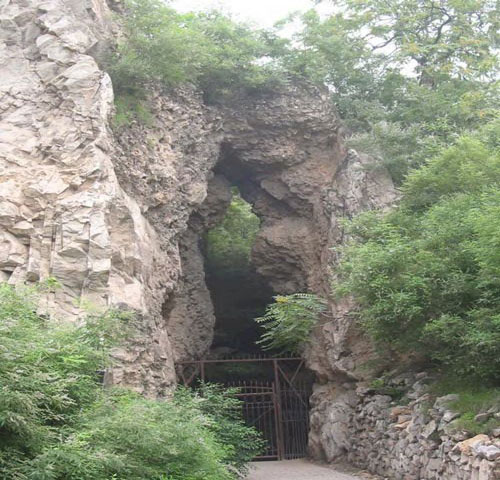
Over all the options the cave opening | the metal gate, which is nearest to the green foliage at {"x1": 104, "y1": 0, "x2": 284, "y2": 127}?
the cave opening

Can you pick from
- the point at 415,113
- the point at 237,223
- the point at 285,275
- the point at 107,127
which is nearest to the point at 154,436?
the point at 107,127

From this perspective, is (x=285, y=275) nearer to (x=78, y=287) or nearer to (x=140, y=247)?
(x=140, y=247)

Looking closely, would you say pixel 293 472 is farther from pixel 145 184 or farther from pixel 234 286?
pixel 234 286

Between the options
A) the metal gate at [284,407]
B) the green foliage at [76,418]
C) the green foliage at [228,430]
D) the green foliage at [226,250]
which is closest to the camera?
the green foliage at [76,418]

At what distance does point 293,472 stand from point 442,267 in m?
5.71

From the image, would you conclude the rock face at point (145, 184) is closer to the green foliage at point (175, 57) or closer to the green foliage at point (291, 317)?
the green foliage at point (175, 57)

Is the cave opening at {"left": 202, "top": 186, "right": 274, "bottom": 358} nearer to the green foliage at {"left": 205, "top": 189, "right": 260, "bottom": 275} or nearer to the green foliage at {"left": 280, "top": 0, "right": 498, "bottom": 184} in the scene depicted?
the green foliage at {"left": 205, "top": 189, "right": 260, "bottom": 275}

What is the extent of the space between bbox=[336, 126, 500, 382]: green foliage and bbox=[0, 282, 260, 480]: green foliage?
382 cm

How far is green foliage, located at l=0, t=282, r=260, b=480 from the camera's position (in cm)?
596

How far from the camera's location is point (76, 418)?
7.02m

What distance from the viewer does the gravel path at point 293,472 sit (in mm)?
12398

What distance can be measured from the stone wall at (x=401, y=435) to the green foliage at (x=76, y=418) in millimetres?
3056

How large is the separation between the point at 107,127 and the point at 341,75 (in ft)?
25.4

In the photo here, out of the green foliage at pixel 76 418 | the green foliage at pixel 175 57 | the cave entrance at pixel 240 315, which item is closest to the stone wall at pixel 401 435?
the cave entrance at pixel 240 315
